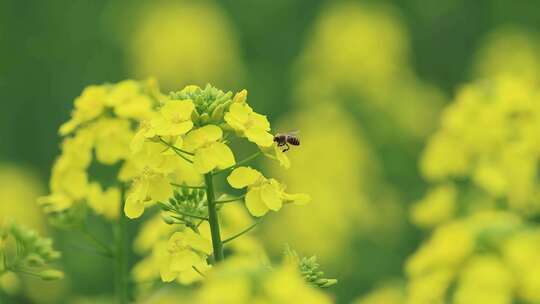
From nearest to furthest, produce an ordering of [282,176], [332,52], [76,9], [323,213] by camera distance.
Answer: [323,213] → [282,176] → [332,52] → [76,9]

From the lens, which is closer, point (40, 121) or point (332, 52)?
point (40, 121)

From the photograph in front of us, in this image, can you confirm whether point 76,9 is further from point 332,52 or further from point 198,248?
point 198,248

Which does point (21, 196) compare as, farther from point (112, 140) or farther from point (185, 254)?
point (185, 254)

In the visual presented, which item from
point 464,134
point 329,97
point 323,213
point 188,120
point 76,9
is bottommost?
point 188,120

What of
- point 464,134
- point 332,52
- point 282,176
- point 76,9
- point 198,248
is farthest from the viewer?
point 76,9

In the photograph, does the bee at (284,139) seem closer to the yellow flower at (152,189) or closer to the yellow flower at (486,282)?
the yellow flower at (152,189)

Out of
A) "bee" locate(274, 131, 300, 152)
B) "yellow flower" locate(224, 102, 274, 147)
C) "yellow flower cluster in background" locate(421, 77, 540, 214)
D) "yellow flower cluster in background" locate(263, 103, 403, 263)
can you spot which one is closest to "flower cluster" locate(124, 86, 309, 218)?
"yellow flower" locate(224, 102, 274, 147)

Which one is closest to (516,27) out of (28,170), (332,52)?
(332,52)
